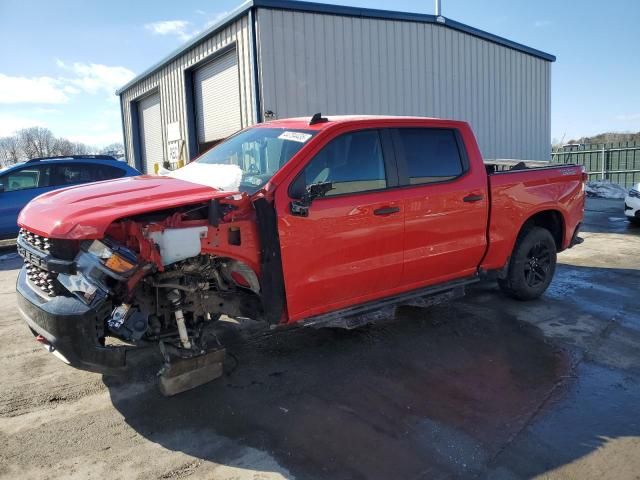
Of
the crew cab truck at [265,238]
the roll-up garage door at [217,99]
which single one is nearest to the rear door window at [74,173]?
the roll-up garage door at [217,99]

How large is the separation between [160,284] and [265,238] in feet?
2.55

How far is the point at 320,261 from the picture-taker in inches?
152

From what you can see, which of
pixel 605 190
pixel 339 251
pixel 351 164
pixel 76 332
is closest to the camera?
pixel 76 332

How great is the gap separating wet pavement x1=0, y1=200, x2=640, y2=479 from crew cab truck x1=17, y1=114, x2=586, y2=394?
402 millimetres

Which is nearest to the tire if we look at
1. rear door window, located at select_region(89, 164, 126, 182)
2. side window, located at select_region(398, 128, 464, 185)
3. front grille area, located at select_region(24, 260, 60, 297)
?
side window, located at select_region(398, 128, 464, 185)

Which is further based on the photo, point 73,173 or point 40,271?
point 73,173

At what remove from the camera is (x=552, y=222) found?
19.8 ft

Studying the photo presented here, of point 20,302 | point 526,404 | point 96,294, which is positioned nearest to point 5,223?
point 20,302

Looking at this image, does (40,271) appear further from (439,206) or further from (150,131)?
Result: (150,131)

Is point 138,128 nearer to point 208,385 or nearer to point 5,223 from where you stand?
point 5,223

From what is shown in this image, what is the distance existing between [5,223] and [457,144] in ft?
30.1

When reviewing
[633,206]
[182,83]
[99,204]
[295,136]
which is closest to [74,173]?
[182,83]

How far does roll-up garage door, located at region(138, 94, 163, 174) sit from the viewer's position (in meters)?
17.8

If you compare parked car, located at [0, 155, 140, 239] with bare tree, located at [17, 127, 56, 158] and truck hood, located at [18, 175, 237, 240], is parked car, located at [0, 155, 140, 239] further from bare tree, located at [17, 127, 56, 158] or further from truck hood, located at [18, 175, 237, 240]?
bare tree, located at [17, 127, 56, 158]
